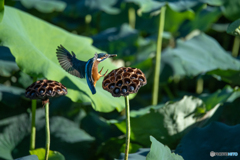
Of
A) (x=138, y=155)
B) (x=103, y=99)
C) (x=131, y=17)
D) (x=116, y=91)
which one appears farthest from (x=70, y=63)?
(x=131, y=17)

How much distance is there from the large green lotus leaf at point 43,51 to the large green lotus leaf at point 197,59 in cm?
53

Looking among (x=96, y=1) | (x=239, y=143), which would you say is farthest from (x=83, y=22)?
(x=239, y=143)

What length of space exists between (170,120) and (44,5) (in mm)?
1140

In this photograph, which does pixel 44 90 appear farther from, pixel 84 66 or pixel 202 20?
pixel 202 20

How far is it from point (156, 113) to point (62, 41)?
53cm

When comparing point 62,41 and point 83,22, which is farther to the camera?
point 83,22

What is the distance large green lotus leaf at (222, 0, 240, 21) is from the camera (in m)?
1.63

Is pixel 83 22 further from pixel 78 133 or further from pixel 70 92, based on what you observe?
pixel 70 92

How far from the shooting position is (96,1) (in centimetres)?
179

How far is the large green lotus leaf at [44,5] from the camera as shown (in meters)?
1.74

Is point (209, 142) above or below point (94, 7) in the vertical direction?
below

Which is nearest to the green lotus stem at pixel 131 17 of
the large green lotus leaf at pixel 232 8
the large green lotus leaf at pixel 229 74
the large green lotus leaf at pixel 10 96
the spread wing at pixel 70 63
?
the large green lotus leaf at pixel 232 8

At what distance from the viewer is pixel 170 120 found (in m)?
1.12

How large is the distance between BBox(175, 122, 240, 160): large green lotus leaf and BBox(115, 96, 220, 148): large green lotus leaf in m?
0.11
